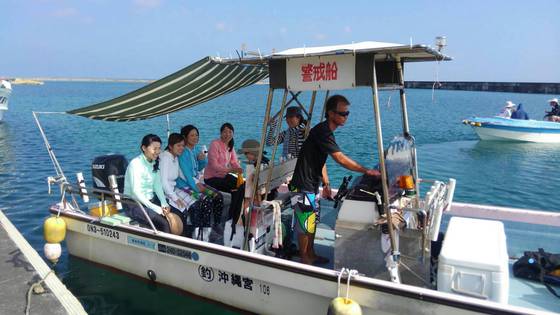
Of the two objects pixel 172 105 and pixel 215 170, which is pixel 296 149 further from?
pixel 172 105

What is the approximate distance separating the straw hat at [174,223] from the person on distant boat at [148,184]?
0.15ft

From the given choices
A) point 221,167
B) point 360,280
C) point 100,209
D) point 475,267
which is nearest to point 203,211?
point 221,167

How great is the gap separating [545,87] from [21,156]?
330 feet

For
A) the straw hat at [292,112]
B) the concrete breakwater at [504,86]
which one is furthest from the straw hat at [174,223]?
the concrete breakwater at [504,86]

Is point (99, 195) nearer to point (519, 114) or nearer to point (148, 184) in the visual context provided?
point (148, 184)

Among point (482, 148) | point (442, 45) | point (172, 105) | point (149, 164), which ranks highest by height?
point (442, 45)

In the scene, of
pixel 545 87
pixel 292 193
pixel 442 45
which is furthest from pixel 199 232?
pixel 545 87

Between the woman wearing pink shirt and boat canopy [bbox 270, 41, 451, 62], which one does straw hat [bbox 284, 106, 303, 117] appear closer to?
the woman wearing pink shirt

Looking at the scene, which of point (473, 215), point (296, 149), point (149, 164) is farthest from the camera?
point (296, 149)

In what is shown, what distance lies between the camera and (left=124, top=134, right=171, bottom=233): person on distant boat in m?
5.60

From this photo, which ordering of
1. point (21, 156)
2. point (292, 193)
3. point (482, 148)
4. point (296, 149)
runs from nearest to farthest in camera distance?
point (292, 193), point (296, 149), point (21, 156), point (482, 148)

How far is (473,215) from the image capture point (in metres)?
6.37

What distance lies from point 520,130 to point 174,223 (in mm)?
21138

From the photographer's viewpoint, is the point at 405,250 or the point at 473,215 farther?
the point at 473,215
